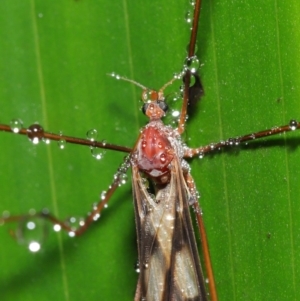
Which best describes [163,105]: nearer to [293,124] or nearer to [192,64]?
[192,64]

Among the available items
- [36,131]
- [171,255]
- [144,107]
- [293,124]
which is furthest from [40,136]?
[293,124]

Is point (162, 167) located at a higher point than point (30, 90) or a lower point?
lower

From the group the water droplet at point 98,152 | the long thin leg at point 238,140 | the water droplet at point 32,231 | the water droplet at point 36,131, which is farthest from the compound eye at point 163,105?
the water droplet at point 32,231

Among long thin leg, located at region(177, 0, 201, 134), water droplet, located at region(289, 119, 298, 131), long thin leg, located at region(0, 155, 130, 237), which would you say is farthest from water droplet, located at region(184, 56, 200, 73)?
long thin leg, located at region(0, 155, 130, 237)

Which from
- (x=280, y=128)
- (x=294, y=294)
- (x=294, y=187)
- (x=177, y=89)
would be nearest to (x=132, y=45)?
(x=177, y=89)

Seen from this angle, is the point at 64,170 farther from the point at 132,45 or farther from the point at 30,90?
the point at 132,45
